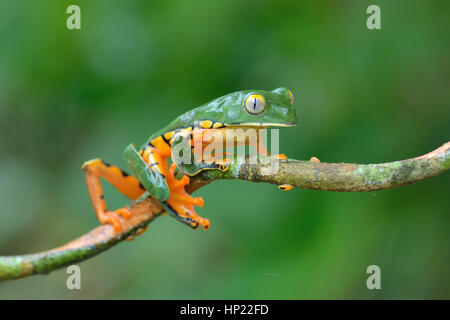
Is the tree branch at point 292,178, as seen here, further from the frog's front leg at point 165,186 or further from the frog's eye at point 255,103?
the frog's eye at point 255,103

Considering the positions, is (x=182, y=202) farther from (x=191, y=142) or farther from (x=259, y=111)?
(x=259, y=111)

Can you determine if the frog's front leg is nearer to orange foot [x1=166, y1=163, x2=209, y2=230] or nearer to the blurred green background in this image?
orange foot [x1=166, y1=163, x2=209, y2=230]

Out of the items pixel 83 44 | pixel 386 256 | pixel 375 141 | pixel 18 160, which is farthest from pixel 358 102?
pixel 18 160

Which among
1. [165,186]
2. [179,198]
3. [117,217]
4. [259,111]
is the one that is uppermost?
[259,111]

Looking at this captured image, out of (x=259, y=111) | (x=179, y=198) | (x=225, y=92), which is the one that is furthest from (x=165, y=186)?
(x=225, y=92)

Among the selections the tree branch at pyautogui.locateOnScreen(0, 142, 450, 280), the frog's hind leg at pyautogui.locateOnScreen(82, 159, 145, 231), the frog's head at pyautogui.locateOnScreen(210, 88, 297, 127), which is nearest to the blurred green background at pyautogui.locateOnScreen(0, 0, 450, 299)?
the frog's hind leg at pyautogui.locateOnScreen(82, 159, 145, 231)

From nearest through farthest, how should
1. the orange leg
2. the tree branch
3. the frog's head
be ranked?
the tree branch, the frog's head, the orange leg
